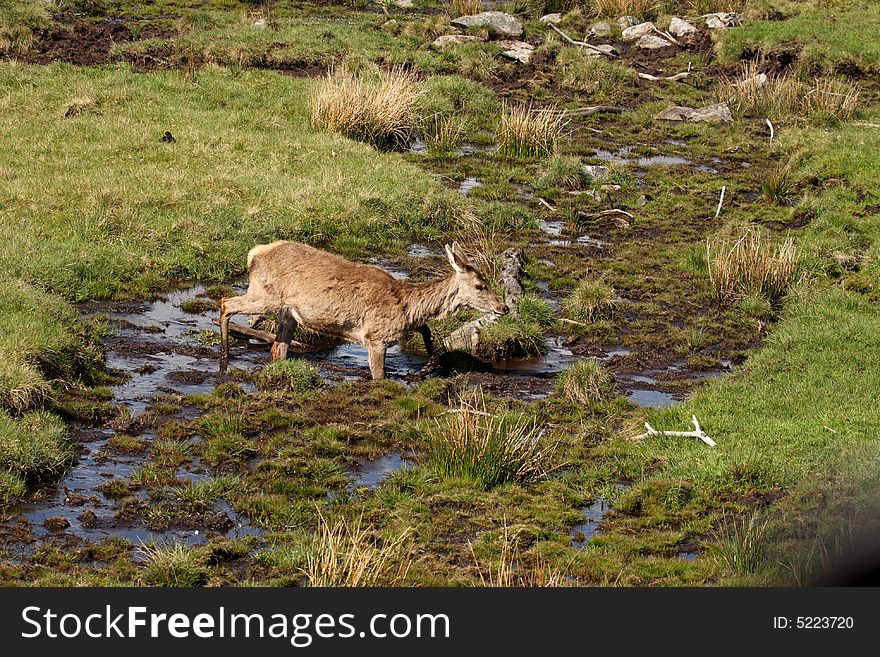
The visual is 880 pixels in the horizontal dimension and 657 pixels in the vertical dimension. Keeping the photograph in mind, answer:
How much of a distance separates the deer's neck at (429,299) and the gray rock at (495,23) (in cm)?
2066

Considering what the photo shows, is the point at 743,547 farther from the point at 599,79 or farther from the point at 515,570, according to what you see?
the point at 599,79

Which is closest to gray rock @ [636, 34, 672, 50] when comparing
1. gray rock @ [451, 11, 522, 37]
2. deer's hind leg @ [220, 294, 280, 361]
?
gray rock @ [451, 11, 522, 37]

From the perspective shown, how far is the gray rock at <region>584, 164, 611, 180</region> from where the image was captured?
22234mm

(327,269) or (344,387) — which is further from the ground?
(327,269)

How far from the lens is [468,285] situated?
549 inches

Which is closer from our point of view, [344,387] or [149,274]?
[344,387]

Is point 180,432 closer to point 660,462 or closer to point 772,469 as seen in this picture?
point 660,462

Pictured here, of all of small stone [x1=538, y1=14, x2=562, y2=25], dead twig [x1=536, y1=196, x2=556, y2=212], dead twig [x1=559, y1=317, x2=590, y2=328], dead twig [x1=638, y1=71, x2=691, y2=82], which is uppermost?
small stone [x1=538, y1=14, x2=562, y2=25]

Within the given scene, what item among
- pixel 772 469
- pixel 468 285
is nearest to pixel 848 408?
pixel 772 469

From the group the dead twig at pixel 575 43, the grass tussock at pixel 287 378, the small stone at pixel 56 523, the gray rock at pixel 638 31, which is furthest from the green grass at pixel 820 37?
the small stone at pixel 56 523

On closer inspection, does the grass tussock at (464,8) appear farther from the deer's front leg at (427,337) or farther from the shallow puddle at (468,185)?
the deer's front leg at (427,337)

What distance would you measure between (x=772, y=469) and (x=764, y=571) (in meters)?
1.97

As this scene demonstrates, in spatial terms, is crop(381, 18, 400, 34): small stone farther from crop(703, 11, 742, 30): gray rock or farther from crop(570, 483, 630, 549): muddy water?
crop(570, 483, 630, 549): muddy water

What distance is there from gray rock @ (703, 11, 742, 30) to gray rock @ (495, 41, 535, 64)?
542 centimetres
